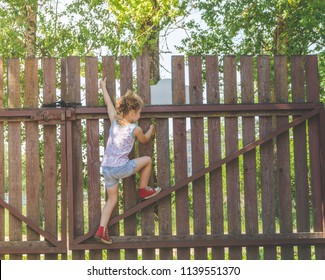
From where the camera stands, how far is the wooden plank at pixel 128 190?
5.97 meters

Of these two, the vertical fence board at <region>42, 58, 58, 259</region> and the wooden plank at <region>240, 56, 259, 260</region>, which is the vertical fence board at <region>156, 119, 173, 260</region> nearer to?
the wooden plank at <region>240, 56, 259, 260</region>

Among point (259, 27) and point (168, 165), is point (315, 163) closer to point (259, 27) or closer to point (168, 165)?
point (168, 165)

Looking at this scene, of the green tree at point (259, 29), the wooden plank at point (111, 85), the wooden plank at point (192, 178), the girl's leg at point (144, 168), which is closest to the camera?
the girl's leg at point (144, 168)

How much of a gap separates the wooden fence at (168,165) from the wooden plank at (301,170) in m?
0.01

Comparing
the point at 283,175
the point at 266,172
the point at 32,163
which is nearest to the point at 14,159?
the point at 32,163

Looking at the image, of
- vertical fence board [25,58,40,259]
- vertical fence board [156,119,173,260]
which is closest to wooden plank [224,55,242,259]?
vertical fence board [156,119,173,260]

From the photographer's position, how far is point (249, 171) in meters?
6.07

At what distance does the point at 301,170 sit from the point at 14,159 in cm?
334

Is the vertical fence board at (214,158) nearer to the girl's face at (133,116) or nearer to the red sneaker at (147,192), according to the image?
the red sneaker at (147,192)

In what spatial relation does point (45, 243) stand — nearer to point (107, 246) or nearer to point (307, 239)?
point (107, 246)

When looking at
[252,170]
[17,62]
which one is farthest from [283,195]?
[17,62]

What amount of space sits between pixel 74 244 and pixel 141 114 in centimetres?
164

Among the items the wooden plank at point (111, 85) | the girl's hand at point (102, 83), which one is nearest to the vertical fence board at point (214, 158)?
the wooden plank at point (111, 85)

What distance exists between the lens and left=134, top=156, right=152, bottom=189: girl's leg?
5.75 metres
